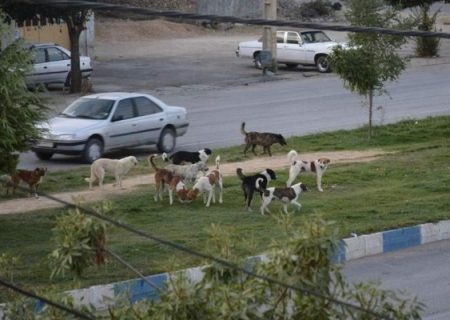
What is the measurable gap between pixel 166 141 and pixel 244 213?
27.1 ft

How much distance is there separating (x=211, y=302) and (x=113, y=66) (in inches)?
1553

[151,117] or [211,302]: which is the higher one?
[211,302]

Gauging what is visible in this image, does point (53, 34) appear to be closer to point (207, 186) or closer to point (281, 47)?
point (281, 47)

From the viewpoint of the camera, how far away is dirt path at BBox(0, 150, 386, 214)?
786 inches

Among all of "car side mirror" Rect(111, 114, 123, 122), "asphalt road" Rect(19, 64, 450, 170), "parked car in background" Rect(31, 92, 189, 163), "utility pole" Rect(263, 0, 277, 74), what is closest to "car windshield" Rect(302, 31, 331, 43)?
"utility pole" Rect(263, 0, 277, 74)

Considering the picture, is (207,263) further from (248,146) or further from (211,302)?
(248,146)

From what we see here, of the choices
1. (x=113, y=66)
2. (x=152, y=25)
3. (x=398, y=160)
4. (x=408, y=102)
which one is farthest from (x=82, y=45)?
(x=398, y=160)

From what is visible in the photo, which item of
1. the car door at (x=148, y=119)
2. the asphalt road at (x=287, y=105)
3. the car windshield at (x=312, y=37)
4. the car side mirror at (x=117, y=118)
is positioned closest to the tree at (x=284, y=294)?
the asphalt road at (x=287, y=105)

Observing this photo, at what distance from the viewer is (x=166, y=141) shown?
2709 cm

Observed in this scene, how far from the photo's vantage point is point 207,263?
7906 mm

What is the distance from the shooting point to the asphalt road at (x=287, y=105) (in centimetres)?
2972

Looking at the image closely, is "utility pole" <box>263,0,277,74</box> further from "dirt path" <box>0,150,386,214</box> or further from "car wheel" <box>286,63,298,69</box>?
"dirt path" <box>0,150,386,214</box>

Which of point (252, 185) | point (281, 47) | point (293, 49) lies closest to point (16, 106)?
point (252, 185)

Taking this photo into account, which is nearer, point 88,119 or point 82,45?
point 88,119
